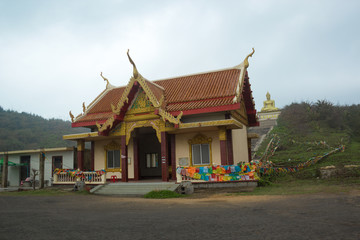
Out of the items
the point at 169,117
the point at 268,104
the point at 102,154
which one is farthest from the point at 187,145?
the point at 268,104

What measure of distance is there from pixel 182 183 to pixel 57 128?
184ft

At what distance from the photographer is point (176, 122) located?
14.9 m

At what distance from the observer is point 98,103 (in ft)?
66.0

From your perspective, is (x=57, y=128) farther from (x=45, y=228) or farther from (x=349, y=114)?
(x=45, y=228)

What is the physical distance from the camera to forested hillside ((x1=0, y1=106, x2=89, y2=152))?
4738cm

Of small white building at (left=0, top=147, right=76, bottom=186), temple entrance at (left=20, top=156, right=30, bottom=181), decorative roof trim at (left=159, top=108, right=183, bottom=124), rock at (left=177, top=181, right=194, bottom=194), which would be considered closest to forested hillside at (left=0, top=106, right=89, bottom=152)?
small white building at (left=0, top=147, right=76, bottom=186)

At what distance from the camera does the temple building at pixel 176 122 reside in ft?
50.0

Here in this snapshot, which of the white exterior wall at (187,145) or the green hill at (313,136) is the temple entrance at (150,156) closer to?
the white exterior wall at (187,145)

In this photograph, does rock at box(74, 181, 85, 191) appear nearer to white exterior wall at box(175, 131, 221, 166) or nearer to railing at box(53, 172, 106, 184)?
railing at box(53, 172, 106, 184)

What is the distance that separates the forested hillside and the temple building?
3139 centimetres

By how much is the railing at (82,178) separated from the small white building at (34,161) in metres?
3.46

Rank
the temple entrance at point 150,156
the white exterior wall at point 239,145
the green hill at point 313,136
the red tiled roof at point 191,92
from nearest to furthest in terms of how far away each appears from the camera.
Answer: the red tiled roof at point 191,92 → the white exterior wall at point 239,145 → the green hill at point 313,136 → the temple entrance at point 150,156

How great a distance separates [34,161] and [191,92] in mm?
13613

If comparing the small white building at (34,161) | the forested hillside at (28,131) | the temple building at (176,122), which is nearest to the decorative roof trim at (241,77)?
the temple building at (176,122)
